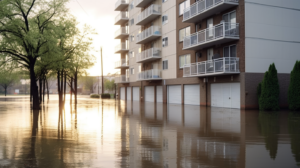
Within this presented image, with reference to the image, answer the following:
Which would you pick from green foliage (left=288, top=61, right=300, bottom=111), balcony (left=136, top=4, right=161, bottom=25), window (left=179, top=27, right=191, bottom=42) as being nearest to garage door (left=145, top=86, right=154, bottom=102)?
balcony (left=136, top=4, right=161, bottom=25)

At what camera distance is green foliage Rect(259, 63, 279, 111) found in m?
22.0

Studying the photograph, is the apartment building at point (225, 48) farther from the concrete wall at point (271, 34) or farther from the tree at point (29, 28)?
the tree at point (29, 28)

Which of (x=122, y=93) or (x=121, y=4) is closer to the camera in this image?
(x=121, y=4)

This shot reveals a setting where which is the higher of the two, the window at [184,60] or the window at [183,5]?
the window at [183,5]

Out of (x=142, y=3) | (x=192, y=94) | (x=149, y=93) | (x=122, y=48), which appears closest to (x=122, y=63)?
(x=122, y=48)

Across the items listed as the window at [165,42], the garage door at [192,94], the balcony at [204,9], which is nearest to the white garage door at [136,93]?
the window at [165,42]

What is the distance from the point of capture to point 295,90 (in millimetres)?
22484

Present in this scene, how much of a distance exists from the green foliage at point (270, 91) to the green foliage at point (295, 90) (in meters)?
1.31

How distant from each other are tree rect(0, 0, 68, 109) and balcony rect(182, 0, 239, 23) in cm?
1208

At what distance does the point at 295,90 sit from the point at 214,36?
782cm

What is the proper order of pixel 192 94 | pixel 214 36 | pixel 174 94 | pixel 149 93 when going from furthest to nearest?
pixel 149 93, pixel 174 94, pixel 192 94, pixel 214 36

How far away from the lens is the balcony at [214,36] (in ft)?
77.2

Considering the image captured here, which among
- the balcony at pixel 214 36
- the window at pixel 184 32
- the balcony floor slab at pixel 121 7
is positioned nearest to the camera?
the balcony at pixel 214 36

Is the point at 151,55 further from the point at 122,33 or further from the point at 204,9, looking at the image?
the point at 122,33
